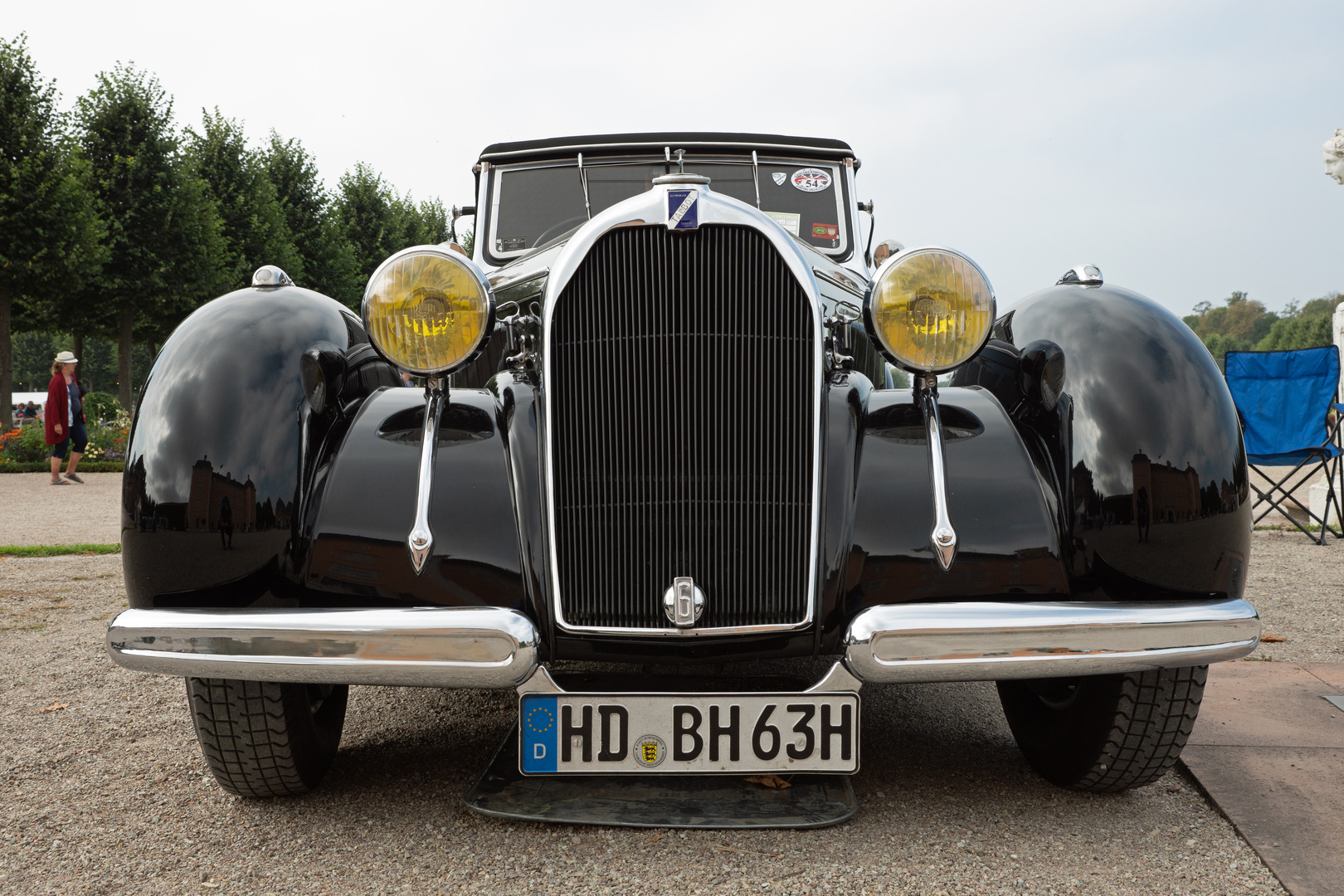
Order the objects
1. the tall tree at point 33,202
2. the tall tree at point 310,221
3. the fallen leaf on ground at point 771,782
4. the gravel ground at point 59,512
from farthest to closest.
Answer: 1. the tall tree at point 310,221
2. the tall tree at point 33,202
3. the gravel ground at point 59,512
4. the fallen leaf on ground at point 771,782

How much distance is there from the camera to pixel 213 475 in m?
2.05

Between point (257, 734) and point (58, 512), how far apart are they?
8608mm

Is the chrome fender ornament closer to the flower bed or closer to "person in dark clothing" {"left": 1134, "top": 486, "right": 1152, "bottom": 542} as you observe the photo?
"person in dark clothing" {"left": 1134, "top": 486, "right": 1152, "bottom": 542}

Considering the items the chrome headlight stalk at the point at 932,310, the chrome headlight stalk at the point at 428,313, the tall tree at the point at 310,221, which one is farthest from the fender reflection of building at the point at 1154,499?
the tall tree at the point at 310,221

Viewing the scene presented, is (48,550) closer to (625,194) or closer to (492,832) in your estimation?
(625,194)

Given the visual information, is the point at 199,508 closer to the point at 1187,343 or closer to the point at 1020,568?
the point at 1020,568

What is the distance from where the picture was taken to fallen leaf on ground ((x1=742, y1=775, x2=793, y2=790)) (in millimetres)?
2350

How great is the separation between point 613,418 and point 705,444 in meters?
0.21

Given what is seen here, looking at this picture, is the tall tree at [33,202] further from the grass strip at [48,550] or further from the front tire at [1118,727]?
the front tire at [1118,727]

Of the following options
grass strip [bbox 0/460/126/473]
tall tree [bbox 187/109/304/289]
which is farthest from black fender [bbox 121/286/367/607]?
tall tree [bbox 187/109/304/289]

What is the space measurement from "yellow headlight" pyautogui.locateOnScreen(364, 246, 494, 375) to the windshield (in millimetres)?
1503

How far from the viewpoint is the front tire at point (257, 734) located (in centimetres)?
212

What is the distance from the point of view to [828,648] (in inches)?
80.2

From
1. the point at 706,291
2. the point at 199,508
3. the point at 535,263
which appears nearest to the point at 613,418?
the point at 706,291
